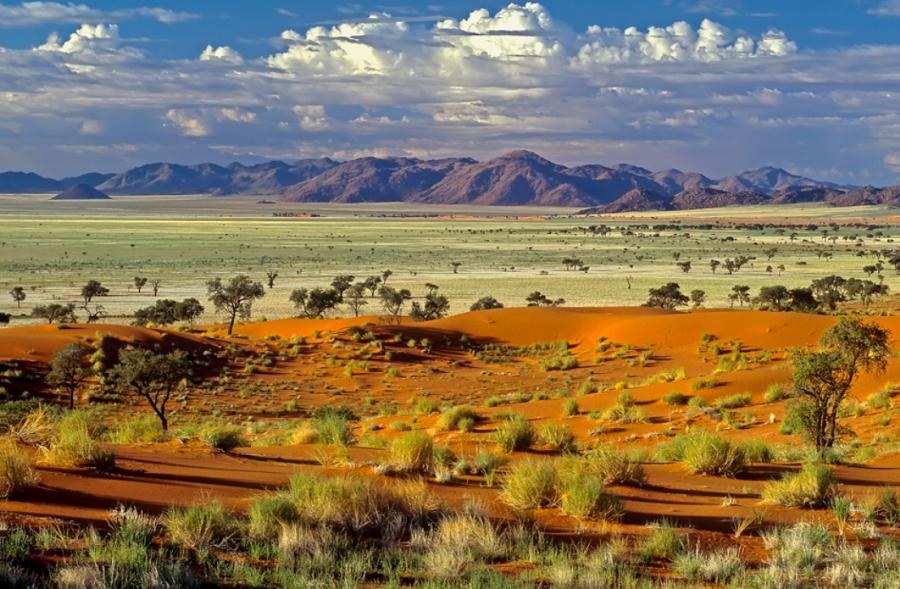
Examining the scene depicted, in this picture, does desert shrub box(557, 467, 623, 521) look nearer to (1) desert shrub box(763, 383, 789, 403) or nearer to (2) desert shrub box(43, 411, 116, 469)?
(2) desert shrub box(43, 411, 116, 469)

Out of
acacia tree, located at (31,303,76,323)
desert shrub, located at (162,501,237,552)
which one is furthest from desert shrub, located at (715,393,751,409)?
acacia tree, located at (31,303,76,323)

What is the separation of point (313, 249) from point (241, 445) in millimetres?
119091

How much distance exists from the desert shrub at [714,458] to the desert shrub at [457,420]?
8.78 m

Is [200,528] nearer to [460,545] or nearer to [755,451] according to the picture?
[460,545]

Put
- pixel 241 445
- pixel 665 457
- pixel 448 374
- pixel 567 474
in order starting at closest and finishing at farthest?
pixel 567 474 → pixel 665 457 → pixel 241 445 → pixel 448 374

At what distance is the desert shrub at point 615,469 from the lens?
1218cm

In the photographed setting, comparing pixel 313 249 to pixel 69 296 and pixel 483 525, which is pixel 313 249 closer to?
pixel 69 296

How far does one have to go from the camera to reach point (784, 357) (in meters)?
35.7

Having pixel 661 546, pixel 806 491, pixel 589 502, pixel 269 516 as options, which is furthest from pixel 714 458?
pixel 269 516

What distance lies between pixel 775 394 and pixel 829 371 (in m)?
7.46

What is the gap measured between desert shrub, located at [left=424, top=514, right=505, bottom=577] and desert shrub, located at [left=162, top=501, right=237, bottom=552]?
2033 millimetres

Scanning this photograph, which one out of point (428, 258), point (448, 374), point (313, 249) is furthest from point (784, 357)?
point (313, 249)

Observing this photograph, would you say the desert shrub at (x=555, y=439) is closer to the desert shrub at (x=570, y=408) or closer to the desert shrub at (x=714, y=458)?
the desert shrub at (x=714, y=458)

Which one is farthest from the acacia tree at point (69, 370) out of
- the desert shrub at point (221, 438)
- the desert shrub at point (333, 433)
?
the desert shrub at point (221, 438)
